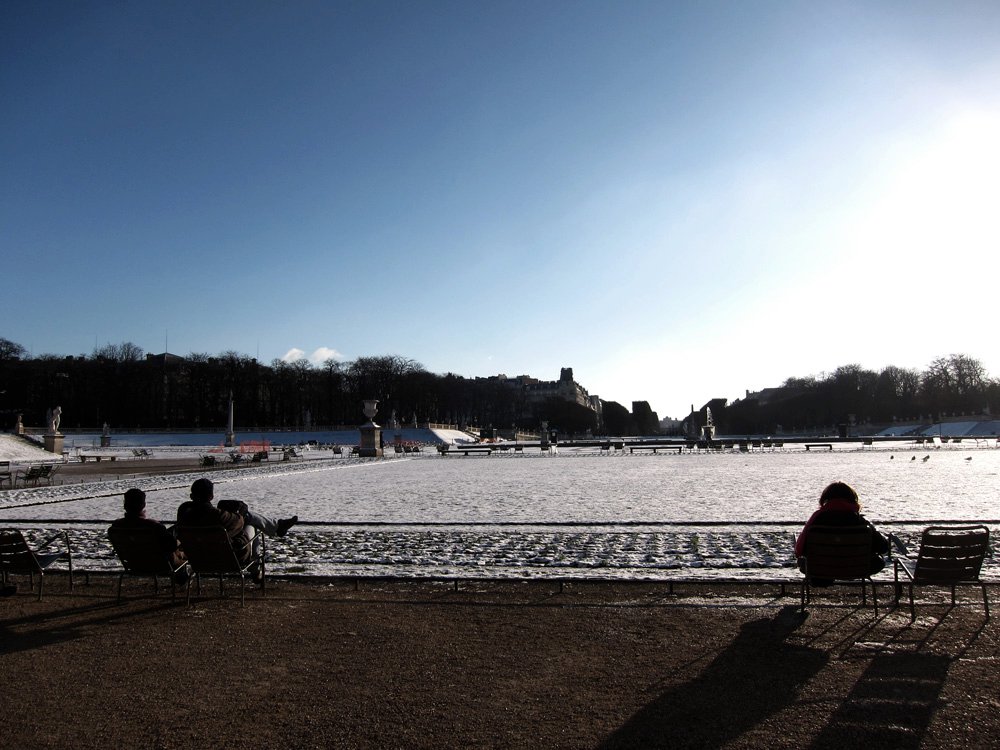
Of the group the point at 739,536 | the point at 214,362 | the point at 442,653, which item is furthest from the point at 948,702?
the point at 214,362

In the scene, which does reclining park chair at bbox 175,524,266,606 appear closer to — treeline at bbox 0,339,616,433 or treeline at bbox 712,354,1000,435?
treeline at bbox 0,339,616,433

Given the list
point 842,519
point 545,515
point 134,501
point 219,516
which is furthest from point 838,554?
point 545,515

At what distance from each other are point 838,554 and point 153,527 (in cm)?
627

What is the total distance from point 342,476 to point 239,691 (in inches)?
919

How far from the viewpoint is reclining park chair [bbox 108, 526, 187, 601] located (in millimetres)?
7094

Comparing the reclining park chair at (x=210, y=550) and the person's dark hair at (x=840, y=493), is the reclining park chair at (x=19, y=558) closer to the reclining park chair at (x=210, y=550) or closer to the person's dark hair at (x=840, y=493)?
the reclining park chair at (x=210, y=550)

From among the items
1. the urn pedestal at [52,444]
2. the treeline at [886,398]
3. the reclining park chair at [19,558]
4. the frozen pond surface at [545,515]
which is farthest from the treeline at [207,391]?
the reclining park chair at [19,558]

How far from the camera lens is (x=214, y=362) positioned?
10825cm

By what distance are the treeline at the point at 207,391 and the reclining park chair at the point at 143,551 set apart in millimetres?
90056

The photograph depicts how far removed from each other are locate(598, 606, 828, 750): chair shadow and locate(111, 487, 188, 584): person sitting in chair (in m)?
4.80

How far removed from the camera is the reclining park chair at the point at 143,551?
7.09 meters

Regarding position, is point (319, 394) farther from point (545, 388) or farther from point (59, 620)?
point (59, 620)

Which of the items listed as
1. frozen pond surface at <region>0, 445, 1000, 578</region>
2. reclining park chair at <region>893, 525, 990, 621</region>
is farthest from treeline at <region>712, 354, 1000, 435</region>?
reclining park chair at <region>893, 525, 990, 621</region>

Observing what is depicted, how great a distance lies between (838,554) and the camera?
258 inches
